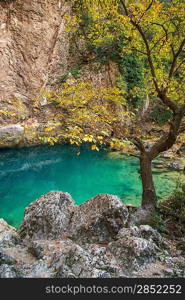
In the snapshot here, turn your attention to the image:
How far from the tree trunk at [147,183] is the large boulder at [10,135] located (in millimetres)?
17244

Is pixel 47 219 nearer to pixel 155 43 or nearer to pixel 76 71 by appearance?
pixel 155 43

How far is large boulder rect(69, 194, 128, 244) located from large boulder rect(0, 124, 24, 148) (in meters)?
17.5

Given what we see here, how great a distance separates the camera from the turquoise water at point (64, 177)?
462 inches

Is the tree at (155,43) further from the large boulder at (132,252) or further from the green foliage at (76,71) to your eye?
the green foliage at (76,71)

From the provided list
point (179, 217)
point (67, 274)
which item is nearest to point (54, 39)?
point (179, 217)

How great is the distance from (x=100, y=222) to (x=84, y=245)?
0.70 metres

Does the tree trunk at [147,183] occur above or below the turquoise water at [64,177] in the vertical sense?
above

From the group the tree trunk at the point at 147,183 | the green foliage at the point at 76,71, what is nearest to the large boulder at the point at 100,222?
the tree trunk at the point at 147,183

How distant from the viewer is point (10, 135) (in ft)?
70.3

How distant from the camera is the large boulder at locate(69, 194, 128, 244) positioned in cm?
515

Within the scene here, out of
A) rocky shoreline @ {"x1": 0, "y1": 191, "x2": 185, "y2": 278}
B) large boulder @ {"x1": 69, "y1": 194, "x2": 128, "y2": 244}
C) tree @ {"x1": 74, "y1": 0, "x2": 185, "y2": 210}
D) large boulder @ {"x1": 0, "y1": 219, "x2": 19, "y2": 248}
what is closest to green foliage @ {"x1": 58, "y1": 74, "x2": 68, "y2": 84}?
tree @ {"x1": 74, "y1": 0, "x2": 185, "y2": 210}

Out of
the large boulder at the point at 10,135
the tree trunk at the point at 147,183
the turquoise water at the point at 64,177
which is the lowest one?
the turquoise water at the point at 64,177

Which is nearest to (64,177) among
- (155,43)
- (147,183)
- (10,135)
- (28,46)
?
(10,135)

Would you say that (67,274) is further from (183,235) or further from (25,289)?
(183,235)
